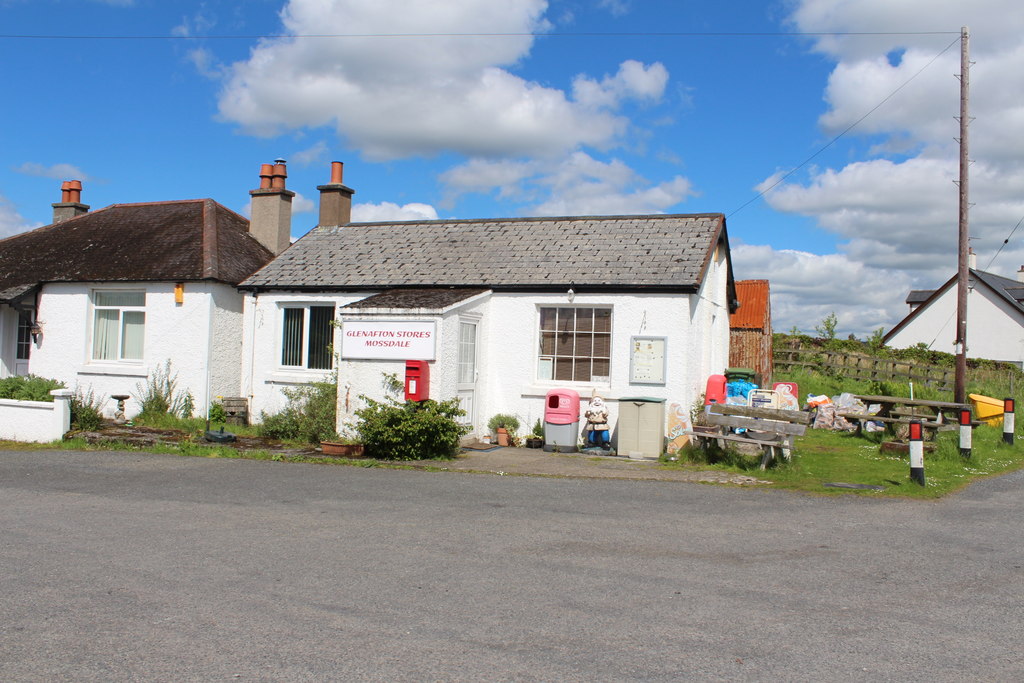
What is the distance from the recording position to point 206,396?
Answer: 55.2 ft

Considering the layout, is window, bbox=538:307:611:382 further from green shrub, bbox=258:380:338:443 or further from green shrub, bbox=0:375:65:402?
green shrub, bbox=0:375:65:402

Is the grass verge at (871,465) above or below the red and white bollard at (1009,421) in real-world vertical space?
below

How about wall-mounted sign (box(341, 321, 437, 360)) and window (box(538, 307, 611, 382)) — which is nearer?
wall-mounted sign (box(341, 321, 437, 360))

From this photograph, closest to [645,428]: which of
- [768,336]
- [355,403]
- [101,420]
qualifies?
[355,403]

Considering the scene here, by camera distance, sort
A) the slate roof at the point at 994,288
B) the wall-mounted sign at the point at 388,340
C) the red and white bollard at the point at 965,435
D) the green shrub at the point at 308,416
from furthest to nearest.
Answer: the slate roof at the point at 994,288, the green shrub at the point at 308,416, the wall-mounted sign at the point at 388,340, the red and white bollard at the point at 965,435

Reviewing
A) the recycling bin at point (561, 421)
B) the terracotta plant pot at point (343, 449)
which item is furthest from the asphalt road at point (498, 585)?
the recycling bin at point (561, 421)

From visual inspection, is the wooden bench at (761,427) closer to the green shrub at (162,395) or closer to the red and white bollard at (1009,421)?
the red and white bollard at (1009,421)

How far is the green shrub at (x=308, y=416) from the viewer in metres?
15.0

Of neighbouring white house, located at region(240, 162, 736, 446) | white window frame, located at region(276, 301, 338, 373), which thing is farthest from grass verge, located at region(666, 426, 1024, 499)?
white window frame, located at region(276, 301, 338, 373)

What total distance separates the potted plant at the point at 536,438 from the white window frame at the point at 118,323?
342 inches

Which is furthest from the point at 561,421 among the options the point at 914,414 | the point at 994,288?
the point at 994,288

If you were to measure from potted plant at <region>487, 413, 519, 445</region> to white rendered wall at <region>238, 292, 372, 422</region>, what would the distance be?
401cm

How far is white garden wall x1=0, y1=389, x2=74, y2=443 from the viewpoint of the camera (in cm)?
1419

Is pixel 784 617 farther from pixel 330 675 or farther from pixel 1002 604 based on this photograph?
pixel 330 675
